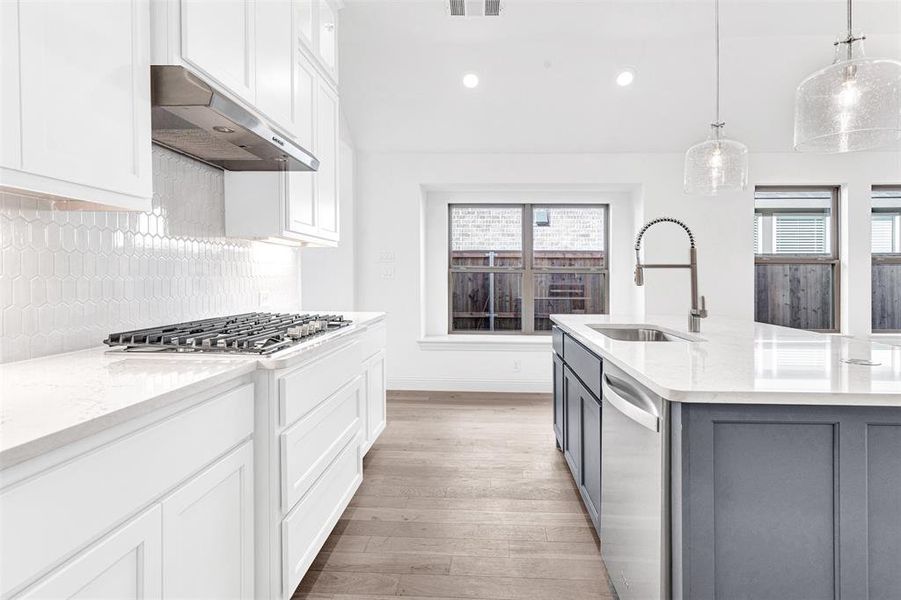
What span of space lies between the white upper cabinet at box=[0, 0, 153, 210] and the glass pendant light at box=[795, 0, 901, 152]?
227cm

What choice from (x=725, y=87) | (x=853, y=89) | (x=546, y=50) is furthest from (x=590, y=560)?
(x=725, y=87)

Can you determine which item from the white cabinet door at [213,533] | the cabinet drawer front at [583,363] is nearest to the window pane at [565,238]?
the cabinet drawer front at [583,363]

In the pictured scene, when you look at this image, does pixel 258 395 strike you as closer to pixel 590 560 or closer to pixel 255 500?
pixel 255 500

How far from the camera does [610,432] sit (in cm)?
180

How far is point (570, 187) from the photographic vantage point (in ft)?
16.2

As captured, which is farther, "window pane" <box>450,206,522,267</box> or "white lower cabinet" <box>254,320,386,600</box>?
"window pane" <box>450,206,522,267</box>

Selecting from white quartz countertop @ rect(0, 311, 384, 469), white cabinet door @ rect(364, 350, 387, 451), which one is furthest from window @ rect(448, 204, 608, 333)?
white quartz countertop @ rect(0, 311, 384, 469)

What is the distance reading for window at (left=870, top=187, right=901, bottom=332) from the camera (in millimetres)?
4883

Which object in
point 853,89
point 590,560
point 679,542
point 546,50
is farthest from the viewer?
point 546,50

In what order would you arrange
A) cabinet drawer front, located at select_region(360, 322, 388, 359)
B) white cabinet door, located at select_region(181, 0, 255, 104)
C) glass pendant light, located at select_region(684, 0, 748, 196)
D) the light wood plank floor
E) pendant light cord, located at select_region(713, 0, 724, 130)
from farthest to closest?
pendant light cord, located at select_region(713, 0, 724, 130) < glass pendant light, located at select_region(684, 0, 748, 196) < cabinet drawer front, located at select_region(360, 322, 388, 359) < the light wood plank floor < white cabinet door, located at select_region(181, 0, 255, 104)

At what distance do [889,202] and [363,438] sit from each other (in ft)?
18.0

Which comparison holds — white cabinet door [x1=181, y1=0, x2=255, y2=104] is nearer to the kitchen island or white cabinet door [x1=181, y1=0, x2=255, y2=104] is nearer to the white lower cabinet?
the white lower cabinet

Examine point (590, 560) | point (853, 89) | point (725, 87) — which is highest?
point (725, 87)

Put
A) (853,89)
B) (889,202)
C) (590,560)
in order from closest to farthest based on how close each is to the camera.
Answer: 1. (853,89)
2. (590,560)
3. (889,202)
